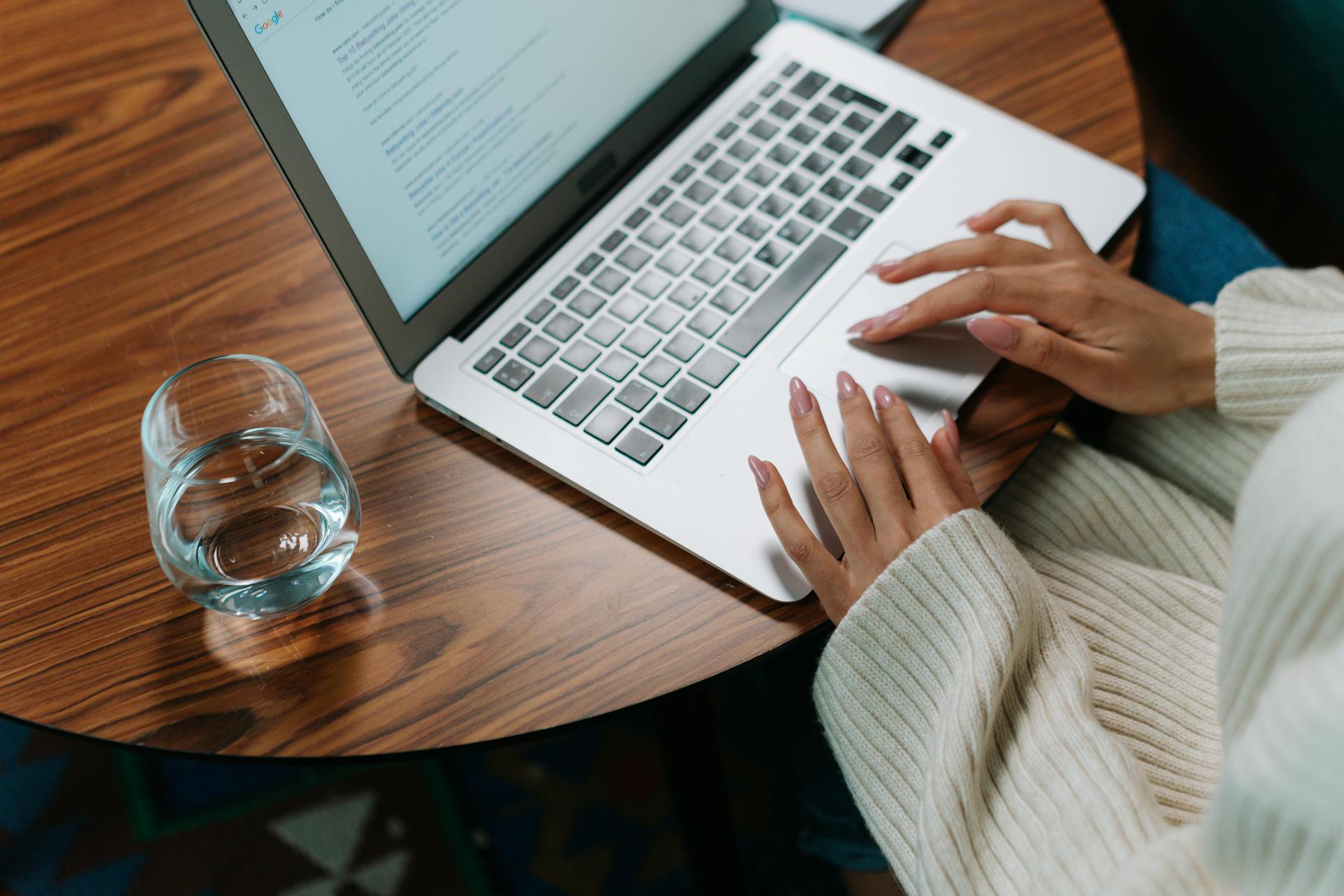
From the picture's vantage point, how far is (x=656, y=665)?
23.1 inches

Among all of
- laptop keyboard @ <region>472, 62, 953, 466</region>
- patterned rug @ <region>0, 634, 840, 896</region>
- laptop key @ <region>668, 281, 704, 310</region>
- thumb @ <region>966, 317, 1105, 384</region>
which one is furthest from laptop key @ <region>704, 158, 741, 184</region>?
patterned rug @ <region>0, 634, 840, 896</region>

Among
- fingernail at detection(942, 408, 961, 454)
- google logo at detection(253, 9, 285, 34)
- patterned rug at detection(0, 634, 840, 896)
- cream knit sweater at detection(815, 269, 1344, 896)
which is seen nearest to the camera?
cream knit sweater at detection(815, 269, 1344, 896)

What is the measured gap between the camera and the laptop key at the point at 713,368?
67 cm

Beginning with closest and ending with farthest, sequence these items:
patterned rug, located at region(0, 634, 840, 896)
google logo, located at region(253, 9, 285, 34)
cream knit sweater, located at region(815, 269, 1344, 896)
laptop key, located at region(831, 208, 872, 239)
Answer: cream knit sweater, located at region(815, 269, 1344, 896) → google logo, located at region(253, 9, 285, 34) → laptop key, located at region(831, 208, 872, 239) → patterned rug, located at region(0, 634, 840, 896)

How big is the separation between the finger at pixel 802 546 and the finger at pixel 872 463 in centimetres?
4

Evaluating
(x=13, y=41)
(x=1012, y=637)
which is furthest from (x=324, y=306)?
(x=1012, y=637)

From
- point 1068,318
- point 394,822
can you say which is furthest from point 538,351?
point 394,822

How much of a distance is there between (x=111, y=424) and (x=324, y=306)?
0.16 metres

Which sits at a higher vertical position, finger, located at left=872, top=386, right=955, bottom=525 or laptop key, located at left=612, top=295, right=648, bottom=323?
laptop key, located at left=612, top=295, right=648, bottom=323

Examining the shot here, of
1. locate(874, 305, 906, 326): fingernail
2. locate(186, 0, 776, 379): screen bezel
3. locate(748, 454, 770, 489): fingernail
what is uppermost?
locate(186, 0, 776, 379): screen bezel

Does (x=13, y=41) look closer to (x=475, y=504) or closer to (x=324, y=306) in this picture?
(x=324, y=306)

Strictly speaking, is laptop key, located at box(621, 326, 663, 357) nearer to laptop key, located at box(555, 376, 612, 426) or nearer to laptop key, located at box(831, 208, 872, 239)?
laptop key, located at box(555, 376, 612, 426)

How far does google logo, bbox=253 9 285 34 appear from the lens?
21.3 inches

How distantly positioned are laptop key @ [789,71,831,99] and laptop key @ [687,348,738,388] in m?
0.26
